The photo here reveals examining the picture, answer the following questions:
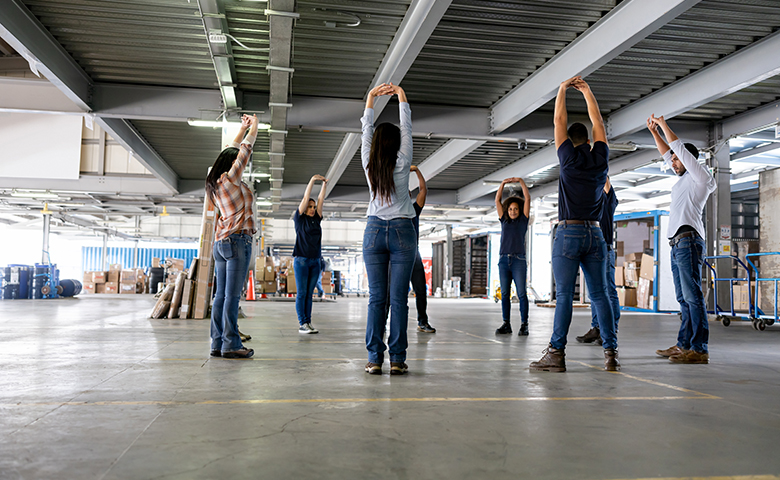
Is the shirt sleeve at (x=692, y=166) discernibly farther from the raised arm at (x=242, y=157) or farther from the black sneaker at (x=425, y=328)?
the black sneaker at (x=425, y=328)

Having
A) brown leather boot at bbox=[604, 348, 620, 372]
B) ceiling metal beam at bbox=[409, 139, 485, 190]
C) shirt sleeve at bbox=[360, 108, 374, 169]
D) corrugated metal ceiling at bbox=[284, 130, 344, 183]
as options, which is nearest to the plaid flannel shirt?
shirt sleeve at bbox=[360, 108, 374, 169]

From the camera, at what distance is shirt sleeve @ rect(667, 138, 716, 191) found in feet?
16.2

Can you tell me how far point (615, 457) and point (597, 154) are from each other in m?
2.80

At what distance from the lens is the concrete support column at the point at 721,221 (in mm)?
Answer: 12047

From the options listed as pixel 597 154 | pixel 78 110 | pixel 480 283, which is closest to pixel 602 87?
pixel 597 154

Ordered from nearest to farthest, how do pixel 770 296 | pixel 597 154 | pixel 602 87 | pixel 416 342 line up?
1. pixel 597 154
2. pixel 416 342
3. pixel 602 87
4. pixel 770 296

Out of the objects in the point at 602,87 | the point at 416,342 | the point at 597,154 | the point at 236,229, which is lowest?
the point at 416,342

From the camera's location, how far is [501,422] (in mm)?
2641

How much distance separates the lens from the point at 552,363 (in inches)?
168

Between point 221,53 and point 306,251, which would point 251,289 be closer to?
point 221,53

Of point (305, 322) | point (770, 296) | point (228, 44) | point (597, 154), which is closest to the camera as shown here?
point (597, 154)

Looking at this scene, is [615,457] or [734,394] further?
[734,394]

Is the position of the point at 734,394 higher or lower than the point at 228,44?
lower

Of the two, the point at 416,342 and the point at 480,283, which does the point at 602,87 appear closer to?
the point at 416,342
